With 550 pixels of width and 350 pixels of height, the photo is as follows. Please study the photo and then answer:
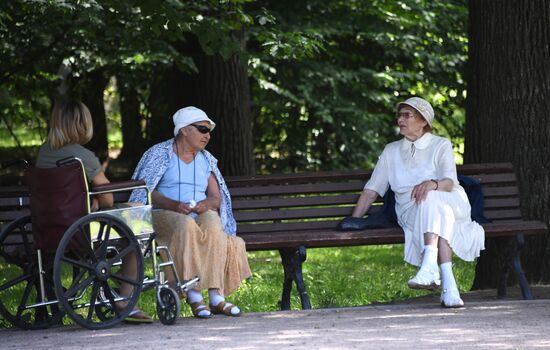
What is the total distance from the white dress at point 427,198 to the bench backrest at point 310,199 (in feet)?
1.03

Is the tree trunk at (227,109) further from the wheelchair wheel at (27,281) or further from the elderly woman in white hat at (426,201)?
the wheelchair wheel at (27,281)

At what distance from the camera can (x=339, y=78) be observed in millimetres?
17547

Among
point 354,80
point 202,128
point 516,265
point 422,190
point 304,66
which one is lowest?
point 516,265

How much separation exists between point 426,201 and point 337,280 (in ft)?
9.12

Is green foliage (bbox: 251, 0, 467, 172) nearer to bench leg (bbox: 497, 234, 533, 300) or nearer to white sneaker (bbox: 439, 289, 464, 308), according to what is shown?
bench leg (bbox: 497, 234, 533, 300)

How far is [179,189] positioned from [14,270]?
13.9ft

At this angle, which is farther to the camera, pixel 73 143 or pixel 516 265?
pixel 516 265

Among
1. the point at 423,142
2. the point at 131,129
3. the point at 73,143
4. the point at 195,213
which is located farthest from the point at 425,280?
the point at 131,129

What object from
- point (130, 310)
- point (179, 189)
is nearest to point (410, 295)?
point (179, 189)

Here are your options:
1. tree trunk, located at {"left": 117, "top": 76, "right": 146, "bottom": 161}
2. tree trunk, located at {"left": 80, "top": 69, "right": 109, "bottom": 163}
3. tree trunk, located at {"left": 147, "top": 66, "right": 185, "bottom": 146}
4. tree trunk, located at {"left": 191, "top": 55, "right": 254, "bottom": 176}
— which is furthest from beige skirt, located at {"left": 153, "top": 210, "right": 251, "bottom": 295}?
tree trunk, located at {"left": 117, "top": 76, "right": 146, "bottom": 161}

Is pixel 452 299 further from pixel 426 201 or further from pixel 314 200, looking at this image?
pixel 314 200

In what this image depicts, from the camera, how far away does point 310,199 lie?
8984mm

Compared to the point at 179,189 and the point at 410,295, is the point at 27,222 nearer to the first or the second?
the point at 179,189

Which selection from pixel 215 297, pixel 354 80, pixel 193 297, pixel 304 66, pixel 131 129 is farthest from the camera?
pixel 131 129
